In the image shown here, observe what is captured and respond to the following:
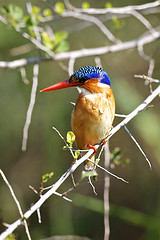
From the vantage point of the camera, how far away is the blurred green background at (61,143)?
10.9 feet

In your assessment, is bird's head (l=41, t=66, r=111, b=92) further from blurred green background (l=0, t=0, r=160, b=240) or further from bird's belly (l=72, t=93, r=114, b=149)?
blurred green background (l=0, t=0, r=160, b=240)

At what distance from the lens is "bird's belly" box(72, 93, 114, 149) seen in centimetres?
166

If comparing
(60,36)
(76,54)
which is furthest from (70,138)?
(76,54)

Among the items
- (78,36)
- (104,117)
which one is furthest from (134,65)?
(104,117)

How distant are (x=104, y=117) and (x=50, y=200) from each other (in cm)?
210

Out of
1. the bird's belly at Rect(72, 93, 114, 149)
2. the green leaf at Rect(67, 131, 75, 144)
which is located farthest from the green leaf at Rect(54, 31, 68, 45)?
the green leaf at Rect(67, 131, 75, 144)

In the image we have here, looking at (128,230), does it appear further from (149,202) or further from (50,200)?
(50,200)

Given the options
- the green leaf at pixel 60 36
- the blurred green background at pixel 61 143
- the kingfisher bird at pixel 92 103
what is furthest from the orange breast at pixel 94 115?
the blurred green background at pixel 61 143

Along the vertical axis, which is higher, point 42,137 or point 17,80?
point 17,80

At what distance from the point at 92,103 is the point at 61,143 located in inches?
65.6

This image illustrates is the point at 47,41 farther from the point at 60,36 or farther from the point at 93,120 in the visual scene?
the point at 93,120

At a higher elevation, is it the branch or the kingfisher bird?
the branch

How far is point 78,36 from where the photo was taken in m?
3.76

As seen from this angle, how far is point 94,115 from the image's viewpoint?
5.47 ft
